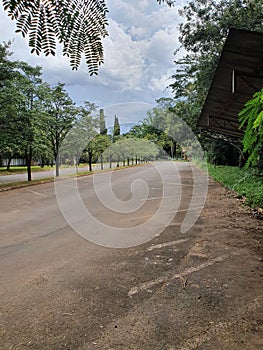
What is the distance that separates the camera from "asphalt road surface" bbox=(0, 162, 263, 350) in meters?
2.08

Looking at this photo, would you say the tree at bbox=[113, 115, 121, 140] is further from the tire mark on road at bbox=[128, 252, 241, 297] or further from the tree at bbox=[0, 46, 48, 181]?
the tire mark on road at bbox=[128, 252, 241, 297]

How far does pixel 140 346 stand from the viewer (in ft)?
6.42

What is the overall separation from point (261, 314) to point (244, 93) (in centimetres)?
515

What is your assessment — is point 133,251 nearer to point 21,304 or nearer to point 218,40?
point 21,304

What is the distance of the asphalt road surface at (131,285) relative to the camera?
2.08 metres

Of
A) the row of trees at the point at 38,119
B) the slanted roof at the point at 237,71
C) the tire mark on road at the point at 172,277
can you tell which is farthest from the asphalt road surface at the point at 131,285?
the row of trees at the point at 38,119

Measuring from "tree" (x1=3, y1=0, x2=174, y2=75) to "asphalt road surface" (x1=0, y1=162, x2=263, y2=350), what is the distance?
1.94 metres

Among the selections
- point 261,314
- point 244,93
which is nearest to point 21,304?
point 261,314

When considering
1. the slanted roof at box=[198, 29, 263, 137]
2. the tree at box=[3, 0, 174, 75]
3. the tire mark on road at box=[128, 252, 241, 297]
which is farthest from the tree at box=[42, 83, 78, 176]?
the tree at box=[3, 0, 174, 75]

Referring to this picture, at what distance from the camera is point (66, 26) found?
111 cm

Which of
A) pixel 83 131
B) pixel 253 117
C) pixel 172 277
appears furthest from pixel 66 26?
pixel 83 131

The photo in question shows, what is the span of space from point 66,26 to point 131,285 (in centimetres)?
257

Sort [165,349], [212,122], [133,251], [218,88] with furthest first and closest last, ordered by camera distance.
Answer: [212,122] < [218,88] < [133,251] < [165,349]

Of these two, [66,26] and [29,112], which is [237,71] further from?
[29,112]
